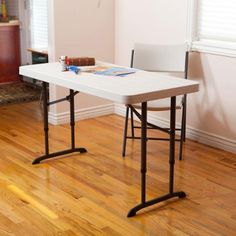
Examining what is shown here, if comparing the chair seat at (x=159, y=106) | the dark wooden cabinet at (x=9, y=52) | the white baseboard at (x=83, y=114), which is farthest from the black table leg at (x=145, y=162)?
the dark wooden cabinet at (x=9, y=52)

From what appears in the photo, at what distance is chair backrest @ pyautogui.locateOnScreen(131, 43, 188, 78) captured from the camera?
4.03m

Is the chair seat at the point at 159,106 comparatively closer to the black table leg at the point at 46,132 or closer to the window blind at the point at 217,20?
the black table leg at the point at 46,132

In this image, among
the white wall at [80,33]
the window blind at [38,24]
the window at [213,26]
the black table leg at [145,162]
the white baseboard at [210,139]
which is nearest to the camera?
the black table leg at [145,162]

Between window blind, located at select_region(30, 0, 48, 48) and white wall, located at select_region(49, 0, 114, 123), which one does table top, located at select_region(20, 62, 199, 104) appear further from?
window blind, located at select_region(30, 0, 48, 48)

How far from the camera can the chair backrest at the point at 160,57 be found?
4027 millimetres

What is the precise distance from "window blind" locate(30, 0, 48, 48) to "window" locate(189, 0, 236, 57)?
8.18 ft

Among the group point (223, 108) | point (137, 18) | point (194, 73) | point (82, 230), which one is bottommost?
point (82, 230)

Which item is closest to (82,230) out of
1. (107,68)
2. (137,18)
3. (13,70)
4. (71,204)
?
(71,204)

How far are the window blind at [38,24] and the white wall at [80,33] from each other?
1.39 metres

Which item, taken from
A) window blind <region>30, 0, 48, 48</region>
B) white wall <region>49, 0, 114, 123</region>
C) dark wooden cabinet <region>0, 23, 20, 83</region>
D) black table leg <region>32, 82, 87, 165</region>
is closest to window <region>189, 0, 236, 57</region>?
white wall <region>49, 0, 114, 123</region>

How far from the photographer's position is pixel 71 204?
3.03 metres

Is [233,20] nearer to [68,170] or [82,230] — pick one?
[68,170]

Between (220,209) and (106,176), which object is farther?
(106,176)

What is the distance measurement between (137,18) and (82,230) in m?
2.54
